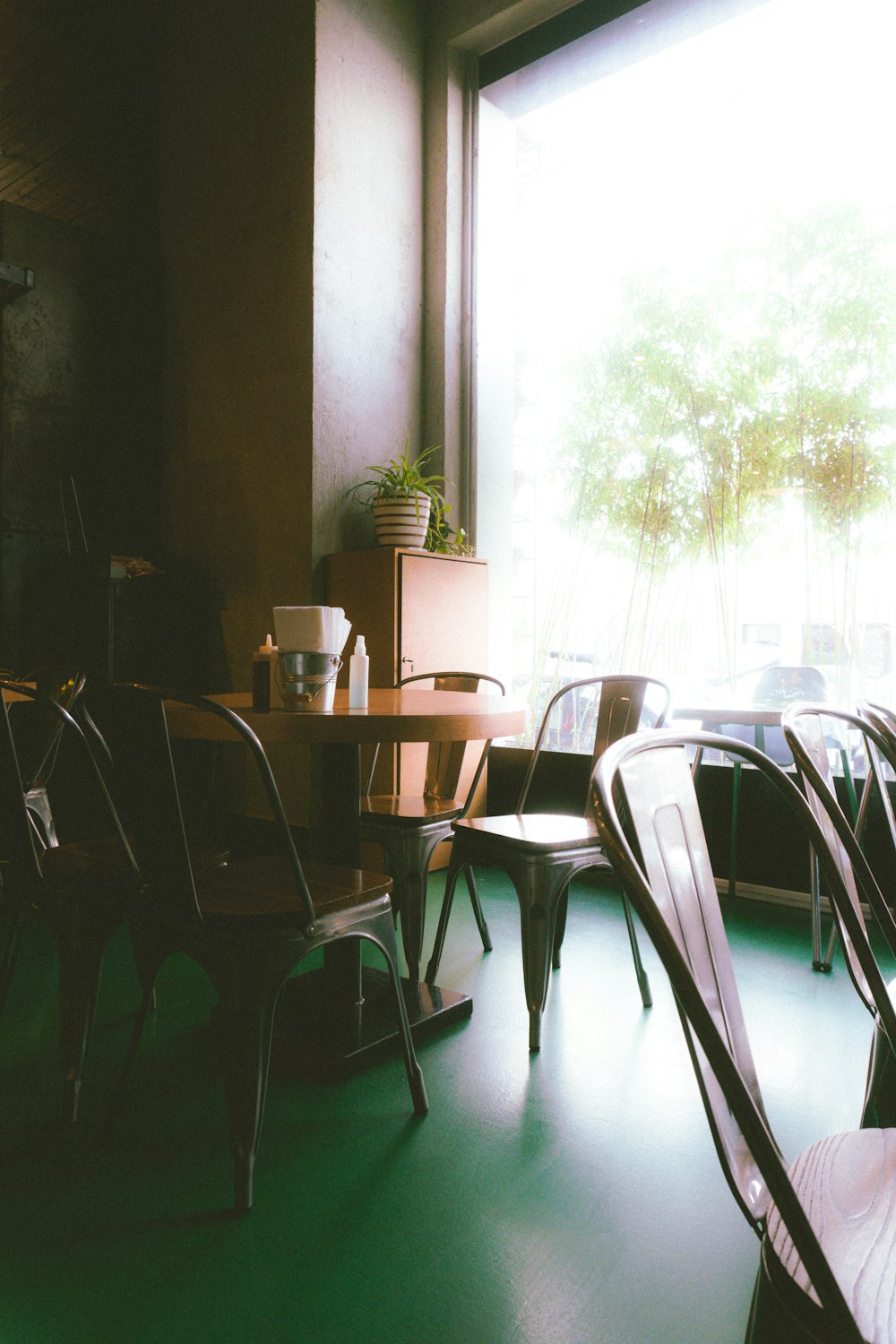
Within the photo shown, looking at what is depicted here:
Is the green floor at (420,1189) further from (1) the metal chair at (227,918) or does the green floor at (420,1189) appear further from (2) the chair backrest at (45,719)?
(2) the chair backrest at (45,719)

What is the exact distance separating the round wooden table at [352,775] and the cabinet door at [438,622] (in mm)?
1133

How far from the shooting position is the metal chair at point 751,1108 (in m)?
0.65

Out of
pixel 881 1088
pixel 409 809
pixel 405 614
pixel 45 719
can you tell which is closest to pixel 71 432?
pixel 405 614

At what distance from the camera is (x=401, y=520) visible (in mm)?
3859

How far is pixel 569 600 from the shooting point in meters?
4.37

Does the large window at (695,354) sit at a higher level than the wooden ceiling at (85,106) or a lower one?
lower

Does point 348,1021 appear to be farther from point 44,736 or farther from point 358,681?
point 44,736

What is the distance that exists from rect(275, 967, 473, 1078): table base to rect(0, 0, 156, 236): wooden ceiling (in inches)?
173

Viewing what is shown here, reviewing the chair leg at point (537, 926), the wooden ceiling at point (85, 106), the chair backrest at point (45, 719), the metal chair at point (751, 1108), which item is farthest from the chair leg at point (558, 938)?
the wooden ceiling at point (85, 106)

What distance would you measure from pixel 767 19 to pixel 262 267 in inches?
97.0

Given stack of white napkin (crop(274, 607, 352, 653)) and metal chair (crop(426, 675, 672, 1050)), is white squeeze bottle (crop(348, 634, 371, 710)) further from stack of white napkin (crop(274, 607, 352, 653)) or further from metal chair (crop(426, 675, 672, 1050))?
metal chair (crop(426, 675, 672, 1050))

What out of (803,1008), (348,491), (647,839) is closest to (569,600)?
(348,491)

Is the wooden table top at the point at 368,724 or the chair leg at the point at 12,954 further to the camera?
the chair leg at the point at 12,954

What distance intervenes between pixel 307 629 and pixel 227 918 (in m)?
0.76
